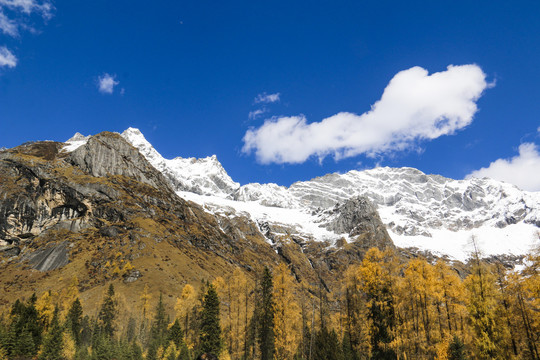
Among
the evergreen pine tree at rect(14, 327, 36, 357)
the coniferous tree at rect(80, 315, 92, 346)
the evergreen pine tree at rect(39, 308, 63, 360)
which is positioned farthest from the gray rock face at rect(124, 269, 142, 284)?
the evergreen pine tree at rect(14, 327, 36, 357)

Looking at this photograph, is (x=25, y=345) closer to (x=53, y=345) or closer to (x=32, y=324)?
(x=53, y=345)

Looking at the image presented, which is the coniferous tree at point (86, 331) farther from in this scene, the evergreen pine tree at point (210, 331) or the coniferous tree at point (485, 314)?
the coniferous tree at point (485, 314)

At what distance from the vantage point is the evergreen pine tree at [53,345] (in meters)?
46.4

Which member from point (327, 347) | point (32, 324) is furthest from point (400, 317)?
point (32, 324)

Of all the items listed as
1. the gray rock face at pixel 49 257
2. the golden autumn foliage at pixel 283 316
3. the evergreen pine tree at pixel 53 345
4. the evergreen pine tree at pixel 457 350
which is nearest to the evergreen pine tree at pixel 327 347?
the golden autumn foliage at pixel 283 316

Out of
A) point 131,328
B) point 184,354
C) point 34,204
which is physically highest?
point 34,204

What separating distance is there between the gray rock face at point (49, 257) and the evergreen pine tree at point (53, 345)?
96102 mm

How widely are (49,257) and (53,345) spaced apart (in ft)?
338

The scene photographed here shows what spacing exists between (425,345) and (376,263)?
7993 mm

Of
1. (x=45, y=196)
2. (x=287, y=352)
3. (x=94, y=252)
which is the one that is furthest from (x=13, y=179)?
(x=287, y=352)

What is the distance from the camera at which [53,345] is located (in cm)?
4784

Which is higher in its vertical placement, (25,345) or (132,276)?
(132,276)

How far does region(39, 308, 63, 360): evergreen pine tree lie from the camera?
4644cm

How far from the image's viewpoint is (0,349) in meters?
39.9
